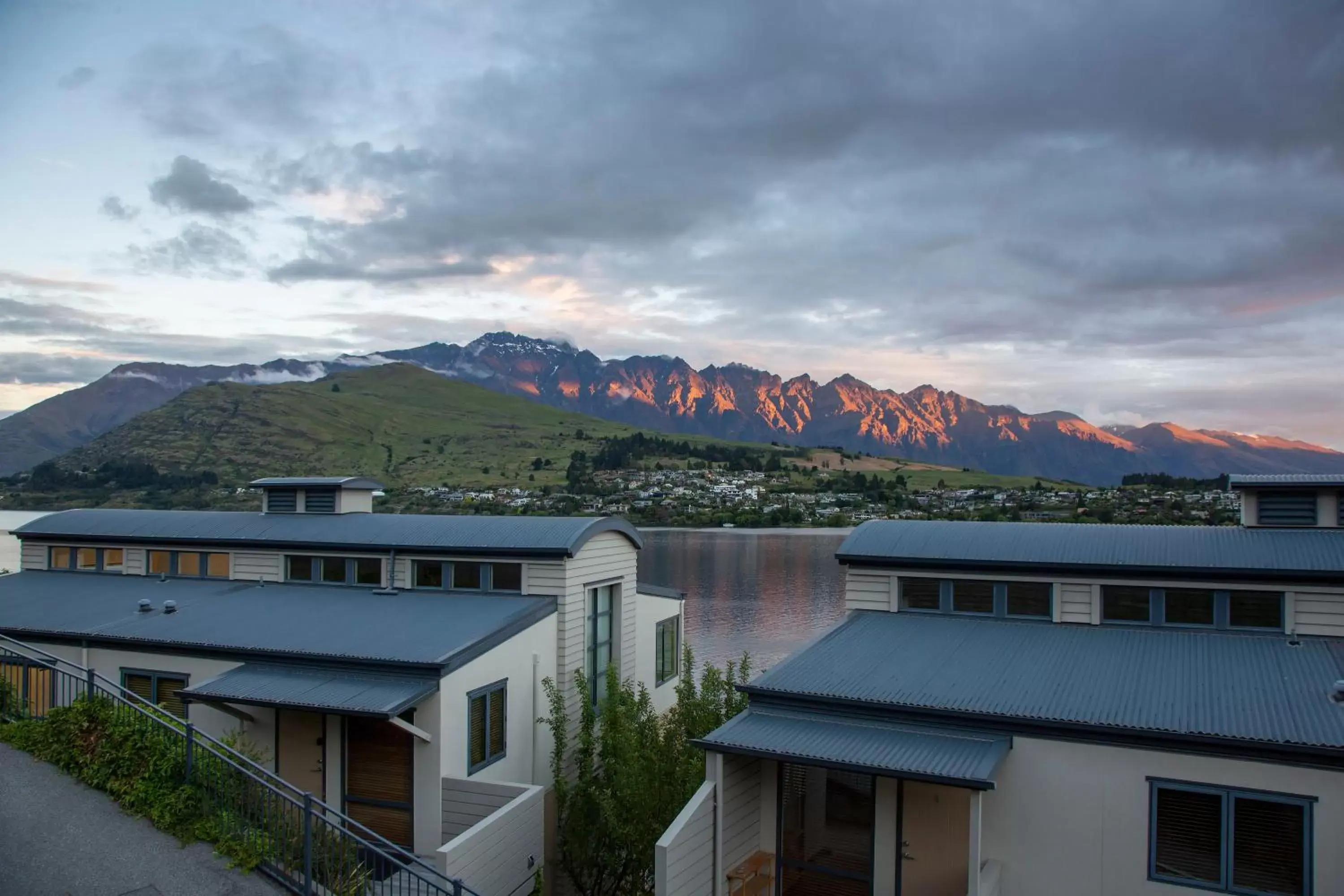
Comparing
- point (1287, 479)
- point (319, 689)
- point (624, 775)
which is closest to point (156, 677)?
point (319, 689)

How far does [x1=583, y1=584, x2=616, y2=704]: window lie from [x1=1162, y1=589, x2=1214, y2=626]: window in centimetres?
968

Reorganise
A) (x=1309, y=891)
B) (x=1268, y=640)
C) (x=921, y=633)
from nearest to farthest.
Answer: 1. (x=1309, y=891)
2. (x=1268, y=640)
3. (x=921, y=633)

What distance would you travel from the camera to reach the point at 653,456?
15125 cm

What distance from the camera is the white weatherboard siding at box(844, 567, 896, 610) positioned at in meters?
16.3

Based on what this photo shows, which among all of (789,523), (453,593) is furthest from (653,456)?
(453,593)

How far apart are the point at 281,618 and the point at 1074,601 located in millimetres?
13873

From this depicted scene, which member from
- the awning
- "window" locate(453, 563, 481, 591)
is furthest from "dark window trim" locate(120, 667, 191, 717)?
the awning

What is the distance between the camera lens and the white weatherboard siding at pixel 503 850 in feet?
41.0

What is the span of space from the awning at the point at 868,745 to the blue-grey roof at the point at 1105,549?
406 cm

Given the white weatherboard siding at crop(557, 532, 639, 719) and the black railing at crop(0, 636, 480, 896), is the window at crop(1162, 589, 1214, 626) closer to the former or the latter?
the white weatherboard siding at crop(557, 532, 639, 719)

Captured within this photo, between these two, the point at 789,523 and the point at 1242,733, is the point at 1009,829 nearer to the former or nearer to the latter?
the point at 1242,733

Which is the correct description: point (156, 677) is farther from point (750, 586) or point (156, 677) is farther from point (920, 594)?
point (750, 586)

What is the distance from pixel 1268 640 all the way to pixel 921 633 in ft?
15.5

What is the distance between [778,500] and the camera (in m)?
110
